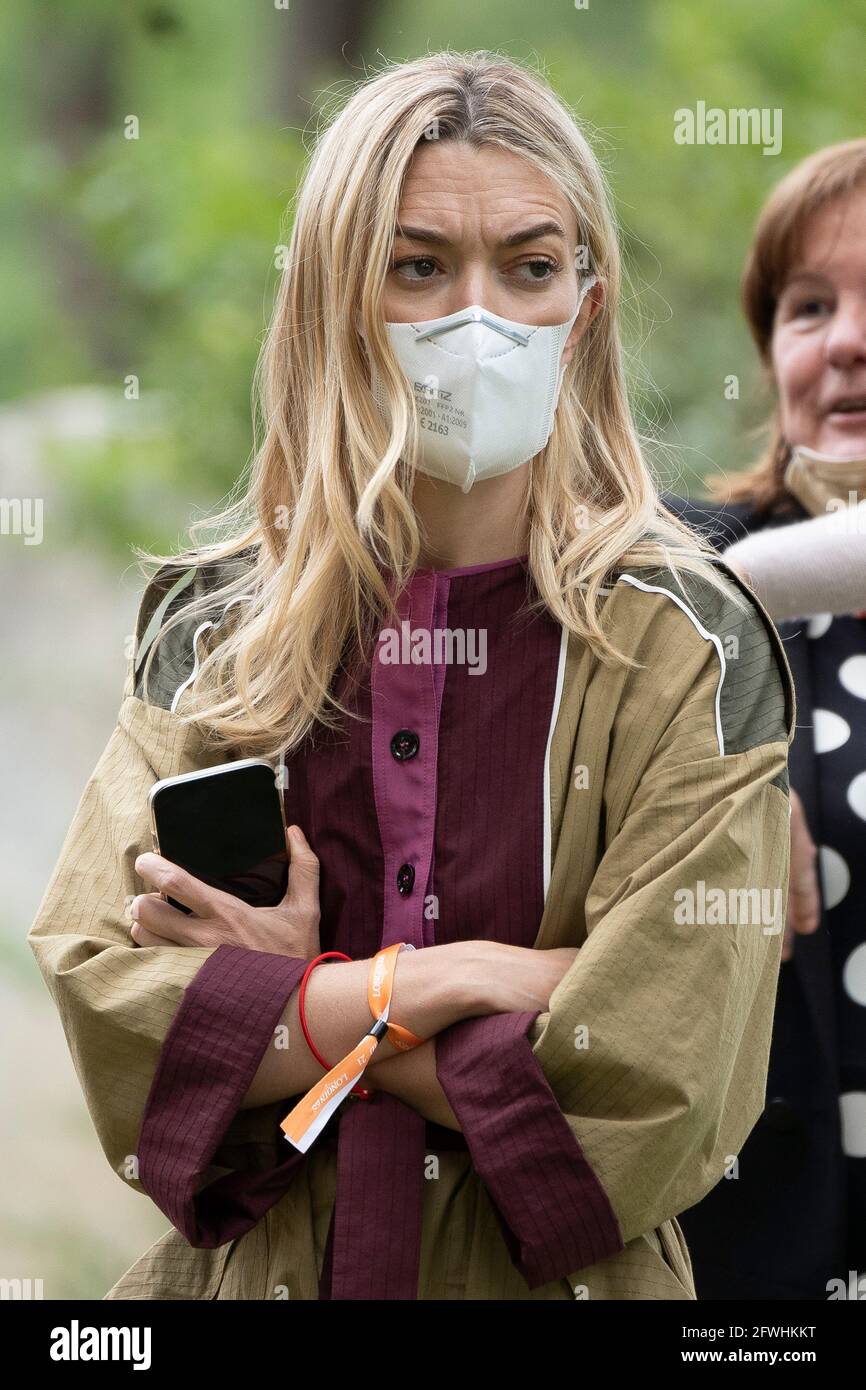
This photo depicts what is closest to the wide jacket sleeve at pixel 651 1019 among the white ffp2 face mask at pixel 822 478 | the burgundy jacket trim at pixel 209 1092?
the burgundy jacket trim at pixel 209 1092

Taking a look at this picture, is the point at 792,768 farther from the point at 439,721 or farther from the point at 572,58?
the point at 572,58

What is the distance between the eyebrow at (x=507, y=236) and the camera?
1916 millimetres

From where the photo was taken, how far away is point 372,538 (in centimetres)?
207

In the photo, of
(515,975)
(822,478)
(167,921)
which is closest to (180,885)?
(167,921)

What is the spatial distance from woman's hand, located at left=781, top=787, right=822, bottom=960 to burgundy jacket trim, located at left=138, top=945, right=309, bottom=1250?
2.96 ft

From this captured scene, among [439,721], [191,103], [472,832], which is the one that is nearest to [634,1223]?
[472,832]

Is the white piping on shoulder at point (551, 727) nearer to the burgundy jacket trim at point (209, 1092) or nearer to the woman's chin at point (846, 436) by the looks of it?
the burgundy jacket trim at point (209, 1092)

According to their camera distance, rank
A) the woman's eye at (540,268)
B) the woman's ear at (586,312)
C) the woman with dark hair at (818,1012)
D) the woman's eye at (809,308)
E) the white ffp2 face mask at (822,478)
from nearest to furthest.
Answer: the woman's eye at (540,268)
the woman's ear at (586,312)
the woman with dark hair at (818,1012)
the white ffp2 face mask at (822,478)
the woman's eye at (809,308)

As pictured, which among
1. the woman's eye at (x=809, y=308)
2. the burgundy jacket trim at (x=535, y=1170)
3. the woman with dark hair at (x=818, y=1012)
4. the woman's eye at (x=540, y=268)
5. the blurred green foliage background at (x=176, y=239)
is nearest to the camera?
the burgundy jacket trim at (x=535, y=1170)

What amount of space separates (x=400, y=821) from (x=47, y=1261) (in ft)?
9.45

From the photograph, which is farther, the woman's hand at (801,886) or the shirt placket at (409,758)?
the woman's hand at (801,886)

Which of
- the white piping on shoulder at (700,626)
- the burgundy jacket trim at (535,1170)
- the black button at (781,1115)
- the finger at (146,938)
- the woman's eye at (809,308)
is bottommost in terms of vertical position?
the black button at (781,1115)

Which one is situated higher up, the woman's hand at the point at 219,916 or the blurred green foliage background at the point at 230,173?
the blurred green foliage background at the point at 230,173

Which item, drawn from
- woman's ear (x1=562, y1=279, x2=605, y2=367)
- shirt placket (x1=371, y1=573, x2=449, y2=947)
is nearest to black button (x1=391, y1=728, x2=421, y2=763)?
shirt placket (x1=371, y1=573, x2=449, y2=947)
